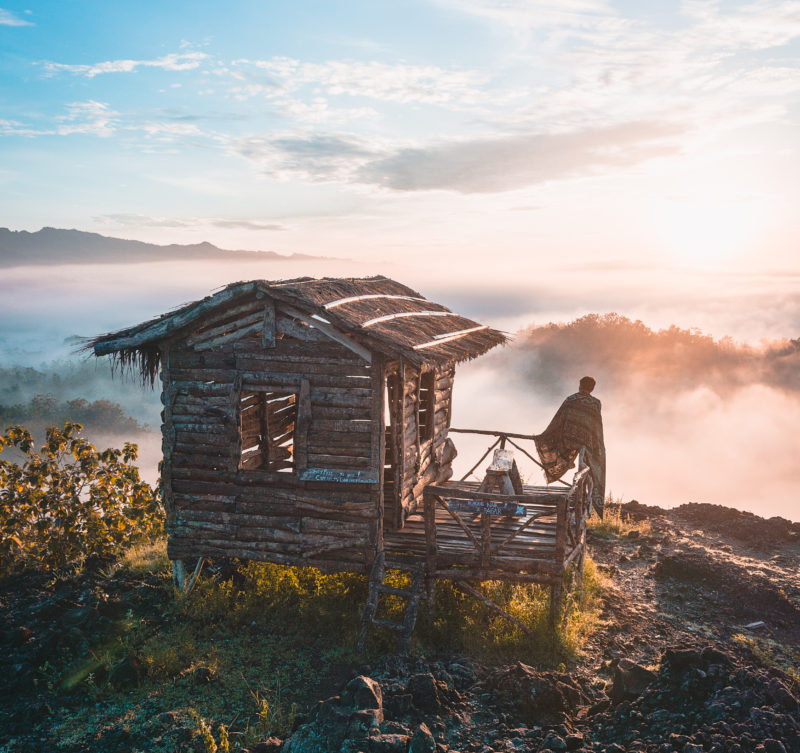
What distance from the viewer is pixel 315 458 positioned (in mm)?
9898

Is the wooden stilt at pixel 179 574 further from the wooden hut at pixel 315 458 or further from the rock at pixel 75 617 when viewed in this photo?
the rock at pixel 75 617

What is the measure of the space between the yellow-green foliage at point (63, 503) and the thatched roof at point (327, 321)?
3.00 metres

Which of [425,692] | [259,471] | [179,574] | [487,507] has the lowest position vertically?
[179,574]

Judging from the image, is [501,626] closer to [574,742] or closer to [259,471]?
[574,742]

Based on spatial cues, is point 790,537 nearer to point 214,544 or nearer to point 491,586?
point 491,586

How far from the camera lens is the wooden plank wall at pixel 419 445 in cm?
1115

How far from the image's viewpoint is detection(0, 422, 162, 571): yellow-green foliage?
12031 millimetres

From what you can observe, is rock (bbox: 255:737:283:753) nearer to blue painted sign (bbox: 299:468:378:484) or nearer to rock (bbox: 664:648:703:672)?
blue painted sign (bbox: 299:468:378:484)

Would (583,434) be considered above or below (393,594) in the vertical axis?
above

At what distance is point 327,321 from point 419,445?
3.70 m

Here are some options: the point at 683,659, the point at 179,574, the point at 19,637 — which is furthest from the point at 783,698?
the point at 19,637

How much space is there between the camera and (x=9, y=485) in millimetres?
12047

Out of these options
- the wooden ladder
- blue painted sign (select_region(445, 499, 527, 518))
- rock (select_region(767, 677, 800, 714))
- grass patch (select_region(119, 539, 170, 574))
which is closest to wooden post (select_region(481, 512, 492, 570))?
blue painted sign (select_region(445, 499, 527, 518))

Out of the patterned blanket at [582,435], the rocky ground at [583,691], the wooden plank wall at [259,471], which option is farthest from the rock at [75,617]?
the patterned blanket at [582,435]
